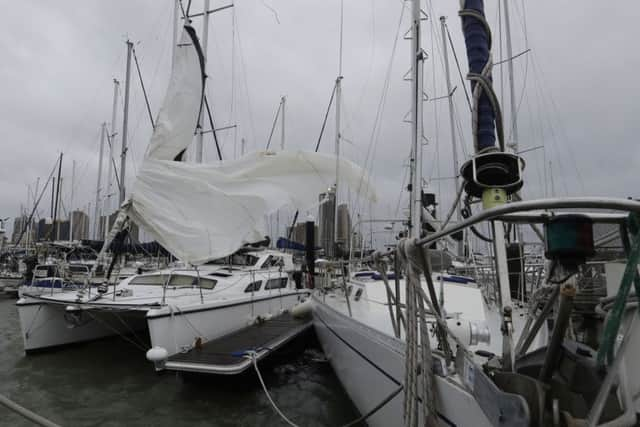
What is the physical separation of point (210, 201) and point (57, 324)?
4.49m

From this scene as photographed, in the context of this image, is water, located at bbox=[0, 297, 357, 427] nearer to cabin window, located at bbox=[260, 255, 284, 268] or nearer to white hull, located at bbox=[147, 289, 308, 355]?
white hull, located at bbox=[147, 289, 308, 355]

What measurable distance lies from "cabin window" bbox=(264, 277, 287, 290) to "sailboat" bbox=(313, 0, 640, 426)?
5.59m

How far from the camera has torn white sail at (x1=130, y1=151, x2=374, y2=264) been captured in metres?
6.57

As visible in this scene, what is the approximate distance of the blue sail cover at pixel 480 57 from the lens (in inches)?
126

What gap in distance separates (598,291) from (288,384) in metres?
6.33

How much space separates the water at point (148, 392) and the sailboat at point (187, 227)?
637mm

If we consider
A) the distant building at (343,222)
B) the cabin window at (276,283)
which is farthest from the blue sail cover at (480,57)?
the distant building at (343,222)

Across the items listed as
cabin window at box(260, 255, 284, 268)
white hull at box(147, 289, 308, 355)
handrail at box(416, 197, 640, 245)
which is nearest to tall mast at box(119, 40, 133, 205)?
cabin window at box(260, 255, 284, 268)

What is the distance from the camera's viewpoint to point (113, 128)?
22578 mm

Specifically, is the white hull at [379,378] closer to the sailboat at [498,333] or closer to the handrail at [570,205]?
the sailboat at [498,333]

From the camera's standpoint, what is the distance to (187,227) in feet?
21.6

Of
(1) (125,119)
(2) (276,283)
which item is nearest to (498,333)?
(2) (276,283)

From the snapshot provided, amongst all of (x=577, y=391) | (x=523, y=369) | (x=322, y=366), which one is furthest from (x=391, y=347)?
(x=322, y=366)

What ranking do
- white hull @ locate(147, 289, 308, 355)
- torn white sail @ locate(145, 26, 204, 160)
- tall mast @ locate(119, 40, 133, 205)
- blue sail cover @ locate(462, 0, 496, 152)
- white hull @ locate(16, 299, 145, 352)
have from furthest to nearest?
tall mast @ locate(119, 40, 133, 205), torn white sail @ locate(145, 26, 204, 160), white hull @ locate(16, 299, 145, 352), white hull @ locate(147, 289, 308, 355), blue sail cover @ locate(462, 0, 496, 152)
